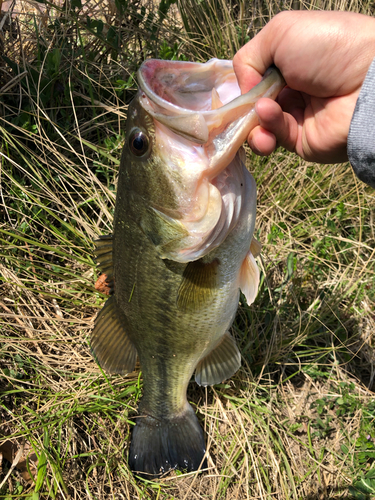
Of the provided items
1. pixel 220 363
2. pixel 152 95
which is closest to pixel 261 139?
pixel 152 95

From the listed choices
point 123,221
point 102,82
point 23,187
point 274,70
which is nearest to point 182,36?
point 102,82

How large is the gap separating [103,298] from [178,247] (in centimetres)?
134

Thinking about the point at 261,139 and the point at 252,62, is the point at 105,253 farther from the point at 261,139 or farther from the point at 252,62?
the point at 252,62

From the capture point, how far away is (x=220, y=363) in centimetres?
248

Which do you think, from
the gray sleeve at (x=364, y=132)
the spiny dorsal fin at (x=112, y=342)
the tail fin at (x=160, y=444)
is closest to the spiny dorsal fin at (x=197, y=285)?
the spiny dorsal fin at (x=112, y=342)

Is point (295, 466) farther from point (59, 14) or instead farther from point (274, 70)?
point (59, 14)

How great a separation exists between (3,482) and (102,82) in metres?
3.00

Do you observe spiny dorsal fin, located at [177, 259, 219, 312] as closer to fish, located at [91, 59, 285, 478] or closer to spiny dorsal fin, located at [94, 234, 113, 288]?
fish, located at [91, 59, 285, 478]

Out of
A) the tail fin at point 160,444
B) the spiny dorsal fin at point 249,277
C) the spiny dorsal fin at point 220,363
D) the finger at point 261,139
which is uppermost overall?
the finger at point 261,139

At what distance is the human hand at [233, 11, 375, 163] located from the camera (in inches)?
68.9

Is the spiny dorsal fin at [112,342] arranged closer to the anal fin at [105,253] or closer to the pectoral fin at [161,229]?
the anal fin at [105,253]

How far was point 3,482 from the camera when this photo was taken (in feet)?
7.56

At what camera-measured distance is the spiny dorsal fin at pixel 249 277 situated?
2035 mm

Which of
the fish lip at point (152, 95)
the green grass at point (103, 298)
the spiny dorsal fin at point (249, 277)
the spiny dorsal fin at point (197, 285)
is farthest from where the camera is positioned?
the green grass at point (103, 298)
